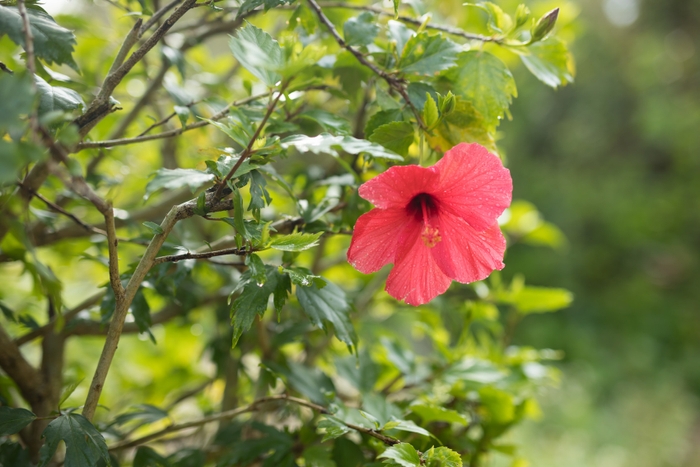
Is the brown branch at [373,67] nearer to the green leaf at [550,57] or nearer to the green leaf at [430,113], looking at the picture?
the green leaf at [430,113]

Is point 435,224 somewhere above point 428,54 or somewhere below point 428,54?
below

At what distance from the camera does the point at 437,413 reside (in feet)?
1.69

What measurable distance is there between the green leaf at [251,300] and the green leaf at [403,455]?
0.14 metres

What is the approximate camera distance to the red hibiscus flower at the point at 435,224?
1.35 ft

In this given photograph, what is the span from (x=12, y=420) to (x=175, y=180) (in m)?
0.24

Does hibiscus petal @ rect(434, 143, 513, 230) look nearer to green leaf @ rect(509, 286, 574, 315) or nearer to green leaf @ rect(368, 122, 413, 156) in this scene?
green leaf @ rect(368, 122, 413, 156)

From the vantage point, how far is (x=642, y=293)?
2.70 m

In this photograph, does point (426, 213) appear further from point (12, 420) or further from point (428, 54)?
point (12, 420)

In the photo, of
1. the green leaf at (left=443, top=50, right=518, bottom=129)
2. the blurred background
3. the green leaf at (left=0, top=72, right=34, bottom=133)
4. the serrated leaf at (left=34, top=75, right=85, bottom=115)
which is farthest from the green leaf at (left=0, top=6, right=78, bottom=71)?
the blurred background

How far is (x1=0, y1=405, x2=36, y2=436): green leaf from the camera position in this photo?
1.33 feet

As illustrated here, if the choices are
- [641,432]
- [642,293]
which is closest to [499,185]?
[641,432]

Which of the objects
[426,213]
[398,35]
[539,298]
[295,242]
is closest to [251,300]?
[295,242]

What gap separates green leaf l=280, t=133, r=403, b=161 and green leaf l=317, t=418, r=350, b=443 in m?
0.22

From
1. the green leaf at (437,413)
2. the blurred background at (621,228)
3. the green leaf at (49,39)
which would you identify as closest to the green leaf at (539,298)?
the green leaf at (437,413)
